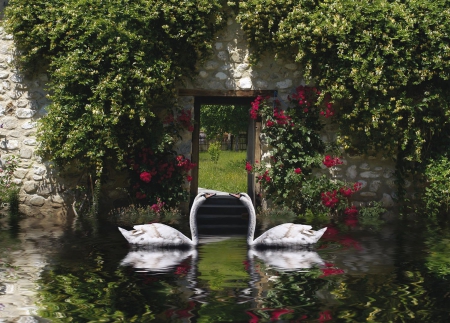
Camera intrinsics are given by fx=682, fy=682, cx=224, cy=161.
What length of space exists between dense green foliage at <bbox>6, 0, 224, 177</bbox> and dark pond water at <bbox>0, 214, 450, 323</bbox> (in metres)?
2.35

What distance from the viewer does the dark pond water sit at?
5.36 meters

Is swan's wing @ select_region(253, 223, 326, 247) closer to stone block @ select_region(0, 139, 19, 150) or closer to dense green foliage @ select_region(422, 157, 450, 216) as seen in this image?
dense green foliage @ select_region(422, 157, 450, 216)

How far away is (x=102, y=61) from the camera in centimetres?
1165

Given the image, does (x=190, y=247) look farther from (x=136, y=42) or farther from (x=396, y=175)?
(x=396, y=175)

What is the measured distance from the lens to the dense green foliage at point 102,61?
451 inches

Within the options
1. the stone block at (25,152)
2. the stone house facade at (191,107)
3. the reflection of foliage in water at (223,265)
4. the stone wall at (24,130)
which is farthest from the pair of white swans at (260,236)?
the stone block at (25,152)

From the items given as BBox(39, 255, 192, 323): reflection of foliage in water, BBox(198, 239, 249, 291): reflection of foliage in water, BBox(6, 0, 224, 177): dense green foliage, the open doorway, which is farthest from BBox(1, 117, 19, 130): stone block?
BBox(39, 255, 192, 323): reflection of foliage in water

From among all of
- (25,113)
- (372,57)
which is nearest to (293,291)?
(372,57)

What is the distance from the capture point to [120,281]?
21.7ft

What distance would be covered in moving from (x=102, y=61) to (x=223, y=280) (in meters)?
6.13

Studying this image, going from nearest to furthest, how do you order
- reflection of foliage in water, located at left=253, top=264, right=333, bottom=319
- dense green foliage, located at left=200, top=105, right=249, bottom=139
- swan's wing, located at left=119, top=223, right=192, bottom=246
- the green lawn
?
reflection of foliage in water, located at left=253, top=264, right=333, bottom=319
swan's wing, located at left=119, top=223, right=192, bottom=246
the green lawn
dense green foliage, located at left=200, top=105, right=249, bottom=139

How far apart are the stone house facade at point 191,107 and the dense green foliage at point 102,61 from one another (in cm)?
35

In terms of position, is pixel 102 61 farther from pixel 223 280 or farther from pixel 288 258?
pixel 223 280

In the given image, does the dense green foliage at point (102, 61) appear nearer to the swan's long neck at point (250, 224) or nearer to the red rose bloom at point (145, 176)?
the red rose bloom at point (145, 176)
